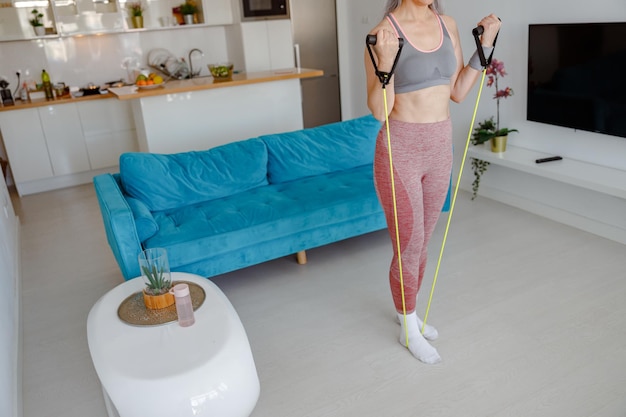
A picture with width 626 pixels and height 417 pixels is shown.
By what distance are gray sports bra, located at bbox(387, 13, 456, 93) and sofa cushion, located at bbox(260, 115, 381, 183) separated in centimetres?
150

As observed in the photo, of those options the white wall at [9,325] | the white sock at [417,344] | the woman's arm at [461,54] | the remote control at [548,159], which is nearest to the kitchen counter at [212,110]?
the white wall at [9,325]

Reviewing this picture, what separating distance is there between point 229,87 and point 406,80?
9.09ft

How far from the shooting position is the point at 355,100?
237 inches

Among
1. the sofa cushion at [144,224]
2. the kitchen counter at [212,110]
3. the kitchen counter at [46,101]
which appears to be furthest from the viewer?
the kitchen counter at [46,101]

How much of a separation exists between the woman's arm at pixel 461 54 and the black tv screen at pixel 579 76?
1.27m

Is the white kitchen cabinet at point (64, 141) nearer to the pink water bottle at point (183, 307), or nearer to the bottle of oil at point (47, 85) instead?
the bottle of oil at point (47, 85)

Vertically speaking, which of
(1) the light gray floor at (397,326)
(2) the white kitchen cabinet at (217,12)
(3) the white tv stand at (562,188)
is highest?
(2) the white kitchen cabinet at (217,12)

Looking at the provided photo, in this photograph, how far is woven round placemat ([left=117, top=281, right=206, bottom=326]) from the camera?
2.03 meters

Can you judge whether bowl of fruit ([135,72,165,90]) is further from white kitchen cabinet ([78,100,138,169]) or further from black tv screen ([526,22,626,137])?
black tv screen ([526,22,626,137])

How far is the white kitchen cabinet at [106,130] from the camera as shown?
526 cm

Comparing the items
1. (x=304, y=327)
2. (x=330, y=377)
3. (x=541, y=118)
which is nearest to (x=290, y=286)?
(x=304, y=327)

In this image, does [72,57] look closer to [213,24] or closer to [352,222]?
[213,24]

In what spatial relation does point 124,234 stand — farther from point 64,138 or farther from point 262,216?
point 64,138

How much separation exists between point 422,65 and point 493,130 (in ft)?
6.73
